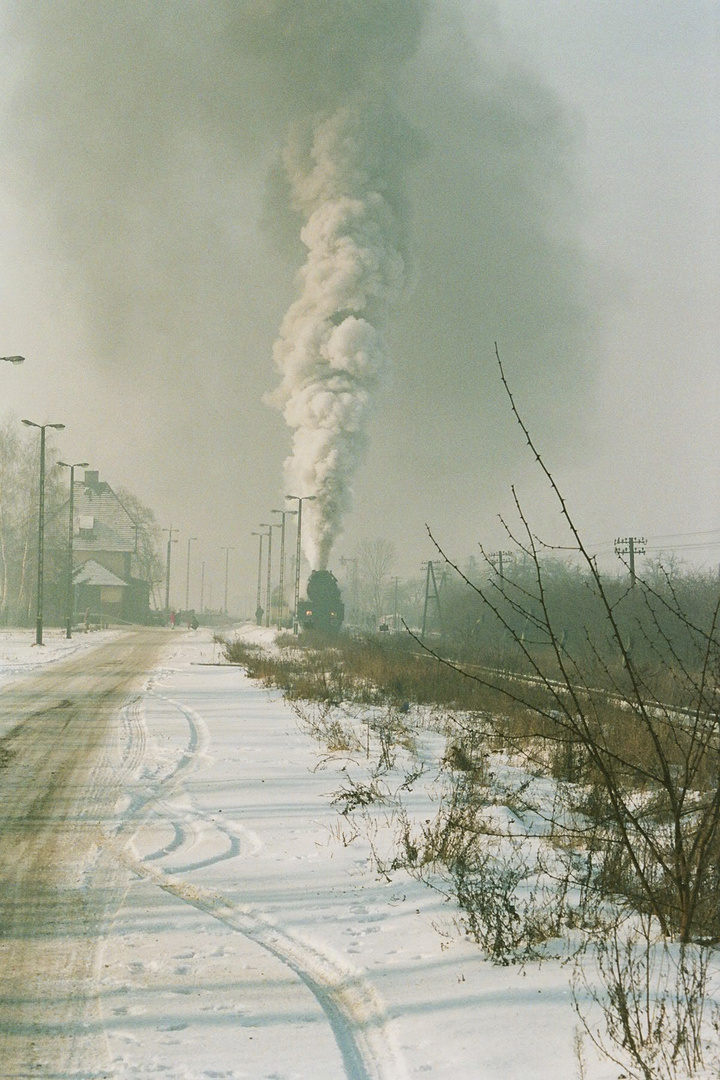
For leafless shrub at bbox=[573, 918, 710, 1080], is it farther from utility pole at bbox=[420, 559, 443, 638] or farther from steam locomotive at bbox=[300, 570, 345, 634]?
utility pole at bbox=[420, 559, 443, 638]

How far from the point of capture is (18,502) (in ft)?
173

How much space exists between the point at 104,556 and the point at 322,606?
37.7 m

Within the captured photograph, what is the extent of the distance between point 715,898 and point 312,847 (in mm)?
2972

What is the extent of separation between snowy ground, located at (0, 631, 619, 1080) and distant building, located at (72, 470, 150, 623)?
189 ft

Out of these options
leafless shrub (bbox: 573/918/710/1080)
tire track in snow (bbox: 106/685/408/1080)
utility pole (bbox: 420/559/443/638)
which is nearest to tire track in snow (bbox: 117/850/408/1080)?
tire track in snow (bbox: 106/685/408/1080)

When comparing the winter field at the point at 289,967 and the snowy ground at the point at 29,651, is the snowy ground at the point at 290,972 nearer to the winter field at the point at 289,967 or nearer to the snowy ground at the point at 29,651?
the winter field at the point at 289,967

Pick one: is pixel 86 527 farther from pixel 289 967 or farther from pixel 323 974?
pixel 323 974

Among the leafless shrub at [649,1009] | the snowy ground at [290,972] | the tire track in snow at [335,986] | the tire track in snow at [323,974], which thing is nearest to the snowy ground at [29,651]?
the snowy ground at [290,972]

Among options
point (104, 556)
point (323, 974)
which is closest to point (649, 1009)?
point (323, 974)

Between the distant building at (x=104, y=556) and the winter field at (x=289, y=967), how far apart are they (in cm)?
5736

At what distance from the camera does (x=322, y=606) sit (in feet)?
124

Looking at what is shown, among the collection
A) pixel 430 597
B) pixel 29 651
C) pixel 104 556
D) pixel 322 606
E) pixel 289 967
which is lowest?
pixel 29 651

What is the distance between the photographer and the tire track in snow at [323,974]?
3.26 metres

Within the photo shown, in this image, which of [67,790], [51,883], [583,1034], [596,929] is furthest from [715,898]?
[67,790]
